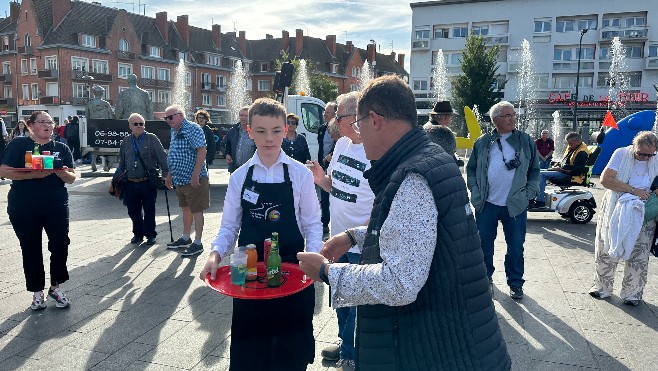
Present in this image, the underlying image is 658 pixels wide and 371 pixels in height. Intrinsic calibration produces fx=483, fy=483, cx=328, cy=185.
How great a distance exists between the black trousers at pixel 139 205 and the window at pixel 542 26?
49.8m

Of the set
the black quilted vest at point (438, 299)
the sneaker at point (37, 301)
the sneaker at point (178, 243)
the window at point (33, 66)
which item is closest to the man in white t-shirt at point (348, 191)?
the black quilted vest at point (438, 299)

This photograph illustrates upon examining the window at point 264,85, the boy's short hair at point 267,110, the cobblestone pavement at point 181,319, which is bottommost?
the cobblestone pavement at point 181,319

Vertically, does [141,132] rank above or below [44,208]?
above

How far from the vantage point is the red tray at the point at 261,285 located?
7.86 feet

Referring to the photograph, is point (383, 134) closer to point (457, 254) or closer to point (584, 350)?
point (457, 254)

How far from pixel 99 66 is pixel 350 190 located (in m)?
58.0

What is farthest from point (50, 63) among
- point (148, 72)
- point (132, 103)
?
point (132, 103)

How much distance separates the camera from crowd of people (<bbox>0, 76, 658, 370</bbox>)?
177 centimetres

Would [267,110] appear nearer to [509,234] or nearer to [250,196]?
[250,196]

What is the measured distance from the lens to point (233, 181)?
3066 millimetres

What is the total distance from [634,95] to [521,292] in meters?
48.6

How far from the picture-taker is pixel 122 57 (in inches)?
2176

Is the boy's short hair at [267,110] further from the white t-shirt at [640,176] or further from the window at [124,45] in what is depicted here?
the window at [124,45]

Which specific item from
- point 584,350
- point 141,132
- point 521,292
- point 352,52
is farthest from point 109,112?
point 352,52
